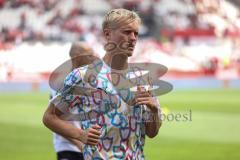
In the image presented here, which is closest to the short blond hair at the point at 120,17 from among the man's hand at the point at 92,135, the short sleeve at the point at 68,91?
the short sleeve at the point at 68,91

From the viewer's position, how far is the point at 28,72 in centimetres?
2870

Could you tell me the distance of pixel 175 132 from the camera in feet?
45.5

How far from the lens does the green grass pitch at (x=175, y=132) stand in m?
10.9

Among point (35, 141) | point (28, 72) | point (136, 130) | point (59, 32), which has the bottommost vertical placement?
point (136, 130)

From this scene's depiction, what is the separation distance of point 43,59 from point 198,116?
14.7 m

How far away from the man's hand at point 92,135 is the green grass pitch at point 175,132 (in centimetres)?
690

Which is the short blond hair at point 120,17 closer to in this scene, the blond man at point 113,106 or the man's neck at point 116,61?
the blond man at point 113,106

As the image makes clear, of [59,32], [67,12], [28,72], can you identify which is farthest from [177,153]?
[67,12]

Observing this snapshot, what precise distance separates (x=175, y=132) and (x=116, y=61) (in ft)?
34.1

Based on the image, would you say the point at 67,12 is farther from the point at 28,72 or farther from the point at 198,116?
the point at 198,116

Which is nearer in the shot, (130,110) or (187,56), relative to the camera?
(130,110)

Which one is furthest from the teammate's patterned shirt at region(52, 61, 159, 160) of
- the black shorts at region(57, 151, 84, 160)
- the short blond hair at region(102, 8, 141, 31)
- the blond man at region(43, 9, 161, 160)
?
the black shorts at region(57, 151, 84, 160)

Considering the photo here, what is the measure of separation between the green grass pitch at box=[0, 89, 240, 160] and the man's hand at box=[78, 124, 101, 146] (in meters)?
6.90

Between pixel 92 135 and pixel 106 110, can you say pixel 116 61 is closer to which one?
pixel 106 110
